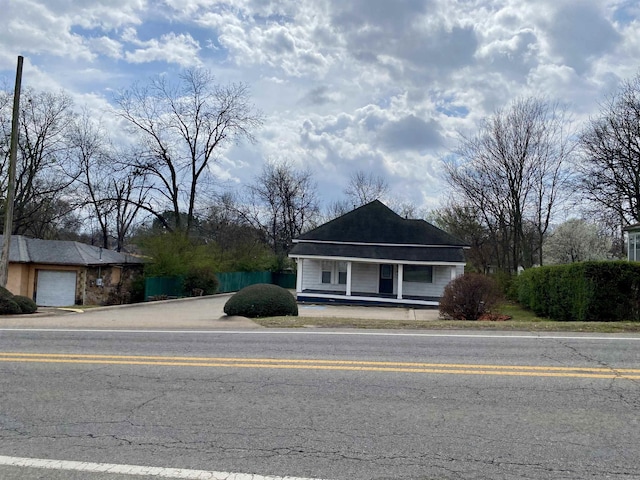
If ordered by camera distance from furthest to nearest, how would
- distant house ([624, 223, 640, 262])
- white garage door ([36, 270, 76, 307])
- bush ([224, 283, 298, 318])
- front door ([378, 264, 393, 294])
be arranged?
front door ([378, 264, 393, 294]) < white garage door ([36, 270, 76, 307]) < distant house ([624, 223, 640, 262]) < bush ([224, 283, 298, 318])

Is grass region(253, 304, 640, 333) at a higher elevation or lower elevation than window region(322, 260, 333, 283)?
lower

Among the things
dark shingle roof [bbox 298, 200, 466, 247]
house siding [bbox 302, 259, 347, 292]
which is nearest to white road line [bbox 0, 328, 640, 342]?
house siding [bbox 302, 259, 347, 292]

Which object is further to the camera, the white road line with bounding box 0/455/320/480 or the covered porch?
the covered porch

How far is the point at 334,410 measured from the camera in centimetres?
576

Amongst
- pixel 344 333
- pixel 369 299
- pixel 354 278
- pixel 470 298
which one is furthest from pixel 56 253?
pixel 344 333

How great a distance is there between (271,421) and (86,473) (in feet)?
5.98

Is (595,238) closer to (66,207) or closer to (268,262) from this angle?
(268,262)

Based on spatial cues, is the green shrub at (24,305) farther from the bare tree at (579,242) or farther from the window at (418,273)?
the bare tree at (579,242)

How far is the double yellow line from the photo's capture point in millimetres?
7262

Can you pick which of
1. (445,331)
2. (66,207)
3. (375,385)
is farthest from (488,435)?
(66,207)

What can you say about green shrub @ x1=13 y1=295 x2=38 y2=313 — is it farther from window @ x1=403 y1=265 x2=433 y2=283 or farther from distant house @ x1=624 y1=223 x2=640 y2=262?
distant house @ x1=624 y1=223 x2=640 y2=262

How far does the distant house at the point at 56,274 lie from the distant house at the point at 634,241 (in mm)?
29993

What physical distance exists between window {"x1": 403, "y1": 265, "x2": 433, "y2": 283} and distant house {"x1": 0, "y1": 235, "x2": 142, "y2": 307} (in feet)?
60.3

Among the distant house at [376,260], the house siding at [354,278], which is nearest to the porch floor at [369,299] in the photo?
the distant house at [376,260]
